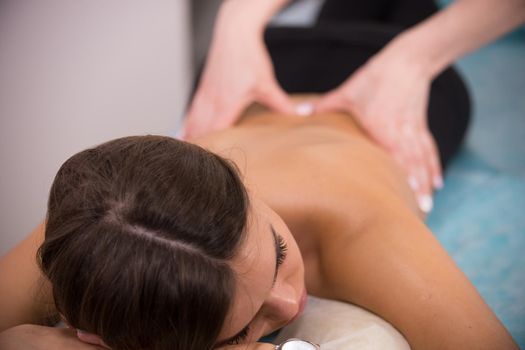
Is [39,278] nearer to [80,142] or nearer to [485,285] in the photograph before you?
[485,285]

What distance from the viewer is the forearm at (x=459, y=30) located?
1.22 meters

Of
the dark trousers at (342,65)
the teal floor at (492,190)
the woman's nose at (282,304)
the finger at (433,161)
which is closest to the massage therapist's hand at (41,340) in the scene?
the woman's nose at (282,304)

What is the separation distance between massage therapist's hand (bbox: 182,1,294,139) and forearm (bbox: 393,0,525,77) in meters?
0.29

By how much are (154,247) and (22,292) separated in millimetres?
404

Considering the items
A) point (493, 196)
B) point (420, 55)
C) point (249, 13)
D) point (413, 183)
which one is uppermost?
point (249, 13)

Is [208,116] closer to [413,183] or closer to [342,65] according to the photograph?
[342,65]

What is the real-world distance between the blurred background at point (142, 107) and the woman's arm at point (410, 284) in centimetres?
19

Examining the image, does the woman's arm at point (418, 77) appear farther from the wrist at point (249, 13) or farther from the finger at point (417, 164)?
the wrist at point (249, 13)

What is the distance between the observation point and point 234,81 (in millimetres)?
1373

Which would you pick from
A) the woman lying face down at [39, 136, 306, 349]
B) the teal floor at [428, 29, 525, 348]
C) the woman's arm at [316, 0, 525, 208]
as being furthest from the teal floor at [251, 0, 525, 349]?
the woman lying face down at [39, 136, 306, 349]

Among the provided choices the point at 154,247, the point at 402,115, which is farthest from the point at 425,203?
the point at 154,247

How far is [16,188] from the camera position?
52.5 inches

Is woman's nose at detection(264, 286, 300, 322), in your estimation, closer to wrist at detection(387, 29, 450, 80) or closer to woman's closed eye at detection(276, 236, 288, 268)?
woman's closed eye at detection(276, 236, 288, 268)

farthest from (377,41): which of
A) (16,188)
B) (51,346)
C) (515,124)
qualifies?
(51,346)
